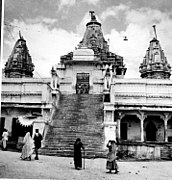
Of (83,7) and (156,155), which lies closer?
(83,7)

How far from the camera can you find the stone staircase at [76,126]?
422 inches

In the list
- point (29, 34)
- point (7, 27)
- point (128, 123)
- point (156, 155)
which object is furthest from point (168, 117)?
point (7, 27)

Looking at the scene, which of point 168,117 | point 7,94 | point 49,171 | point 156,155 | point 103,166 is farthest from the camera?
point 7,94

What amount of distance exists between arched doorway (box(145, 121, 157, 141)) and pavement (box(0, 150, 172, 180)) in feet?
22.1

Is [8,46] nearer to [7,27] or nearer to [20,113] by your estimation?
[7,27]

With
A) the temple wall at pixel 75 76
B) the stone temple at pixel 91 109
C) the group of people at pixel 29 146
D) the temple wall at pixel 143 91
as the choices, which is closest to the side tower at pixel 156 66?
the stone temple at pixel 91 109

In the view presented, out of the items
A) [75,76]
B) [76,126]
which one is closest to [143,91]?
[75,76]

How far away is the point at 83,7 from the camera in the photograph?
1000 cm

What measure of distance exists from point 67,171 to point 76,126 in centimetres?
430

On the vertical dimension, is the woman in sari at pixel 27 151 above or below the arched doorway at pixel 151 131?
below

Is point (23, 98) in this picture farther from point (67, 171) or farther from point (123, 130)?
point (67, 171)

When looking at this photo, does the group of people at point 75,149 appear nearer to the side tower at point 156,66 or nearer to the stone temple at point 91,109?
the stone temple at point 91,109

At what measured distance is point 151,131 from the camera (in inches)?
639

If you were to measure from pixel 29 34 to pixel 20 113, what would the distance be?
18.5 feet
